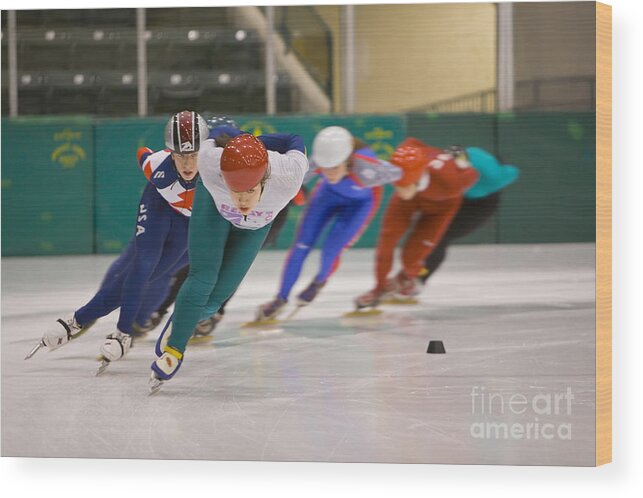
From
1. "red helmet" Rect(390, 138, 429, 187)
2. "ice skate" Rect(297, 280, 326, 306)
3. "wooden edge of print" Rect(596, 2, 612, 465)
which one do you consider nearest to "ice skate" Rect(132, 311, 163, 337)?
"ice skate" Rect(297, 280, 326, 306)

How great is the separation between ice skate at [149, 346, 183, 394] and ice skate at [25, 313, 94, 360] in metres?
0.43

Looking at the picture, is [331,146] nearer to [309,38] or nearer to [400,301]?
[309,38]

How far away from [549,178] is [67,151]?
2.44 metres

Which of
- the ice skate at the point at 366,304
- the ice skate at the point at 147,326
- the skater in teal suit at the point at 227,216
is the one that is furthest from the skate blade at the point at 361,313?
the ice skate at the point at 147,326

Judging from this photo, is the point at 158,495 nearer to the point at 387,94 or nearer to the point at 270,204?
the point at 270,204

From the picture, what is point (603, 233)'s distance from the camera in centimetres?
521

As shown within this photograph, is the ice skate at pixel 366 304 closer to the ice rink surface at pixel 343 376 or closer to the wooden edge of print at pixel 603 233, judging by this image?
the ice rink surface at pixel 343 376

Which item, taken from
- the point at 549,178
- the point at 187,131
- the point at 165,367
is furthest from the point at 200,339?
the point at 549,178

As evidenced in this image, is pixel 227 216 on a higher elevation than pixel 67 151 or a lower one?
lower

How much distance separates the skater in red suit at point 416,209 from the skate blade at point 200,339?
764mm

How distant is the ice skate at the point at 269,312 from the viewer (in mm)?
5383

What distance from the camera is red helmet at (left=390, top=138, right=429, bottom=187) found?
5.35 meters

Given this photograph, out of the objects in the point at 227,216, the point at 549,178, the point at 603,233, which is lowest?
the point at 603,233

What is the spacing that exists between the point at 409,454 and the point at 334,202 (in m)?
1.30
